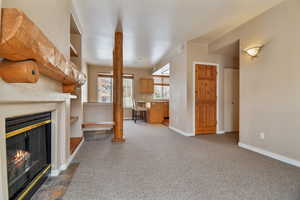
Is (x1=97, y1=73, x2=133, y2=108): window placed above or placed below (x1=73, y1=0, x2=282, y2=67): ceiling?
below

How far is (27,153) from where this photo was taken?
1.34 meters

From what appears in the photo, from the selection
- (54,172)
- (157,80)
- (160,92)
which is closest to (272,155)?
(54,172)

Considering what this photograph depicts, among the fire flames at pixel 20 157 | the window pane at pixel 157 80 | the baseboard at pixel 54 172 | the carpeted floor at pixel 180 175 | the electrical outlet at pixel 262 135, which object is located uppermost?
the window pane at pixel 157 80

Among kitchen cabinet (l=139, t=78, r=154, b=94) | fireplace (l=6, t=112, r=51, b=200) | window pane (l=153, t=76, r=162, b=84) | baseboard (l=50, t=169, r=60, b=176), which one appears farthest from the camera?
window pane (l=153, t=76, r=162, b=84)

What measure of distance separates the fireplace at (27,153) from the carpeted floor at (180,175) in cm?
35

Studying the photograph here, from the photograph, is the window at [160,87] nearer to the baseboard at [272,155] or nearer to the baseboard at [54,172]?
the baseboard at [272,155]

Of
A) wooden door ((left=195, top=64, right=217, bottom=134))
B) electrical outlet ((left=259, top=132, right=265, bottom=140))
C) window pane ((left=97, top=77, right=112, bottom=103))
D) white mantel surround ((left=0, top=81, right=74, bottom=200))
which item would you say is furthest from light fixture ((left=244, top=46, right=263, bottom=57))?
window pane ((left=97, top=77, right=112, bottom=103))

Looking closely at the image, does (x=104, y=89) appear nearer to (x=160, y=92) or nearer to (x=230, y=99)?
(x=160, y=92)

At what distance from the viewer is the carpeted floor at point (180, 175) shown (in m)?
1.37

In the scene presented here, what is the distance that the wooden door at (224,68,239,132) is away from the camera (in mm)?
4070

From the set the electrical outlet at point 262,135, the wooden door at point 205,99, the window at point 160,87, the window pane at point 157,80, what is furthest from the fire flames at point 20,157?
the window pane at point 157,80

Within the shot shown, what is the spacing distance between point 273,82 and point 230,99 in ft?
6.03

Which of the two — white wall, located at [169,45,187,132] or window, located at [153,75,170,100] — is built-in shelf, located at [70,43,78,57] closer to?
white wall, located at [169,45,187,132]

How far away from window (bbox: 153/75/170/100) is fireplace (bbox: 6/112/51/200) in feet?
19.5
